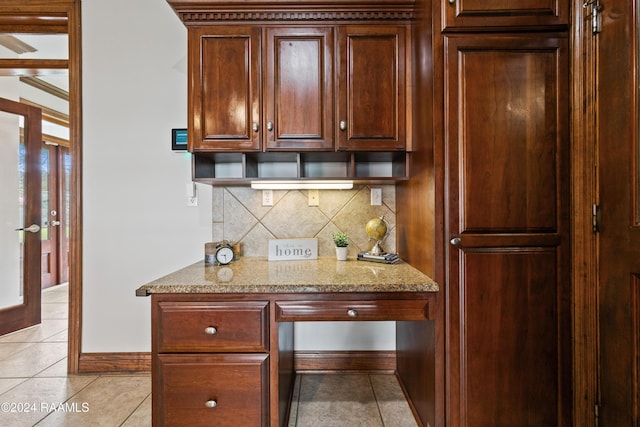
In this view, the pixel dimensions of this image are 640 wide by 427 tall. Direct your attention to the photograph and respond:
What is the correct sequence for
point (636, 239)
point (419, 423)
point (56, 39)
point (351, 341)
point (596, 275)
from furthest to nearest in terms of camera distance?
point (56, 39), point (351, 341), point (419, 423), point (596, 275), point (636, 239)

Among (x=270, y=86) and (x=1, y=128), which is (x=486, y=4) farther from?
(x=1, y=128)

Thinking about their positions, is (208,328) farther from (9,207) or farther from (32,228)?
(9,207)

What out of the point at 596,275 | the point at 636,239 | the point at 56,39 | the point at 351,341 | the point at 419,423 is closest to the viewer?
the point at 636,239

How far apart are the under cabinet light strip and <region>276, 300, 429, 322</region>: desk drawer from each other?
794 mm

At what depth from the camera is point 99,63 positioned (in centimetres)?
217

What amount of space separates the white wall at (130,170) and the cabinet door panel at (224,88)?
61cm

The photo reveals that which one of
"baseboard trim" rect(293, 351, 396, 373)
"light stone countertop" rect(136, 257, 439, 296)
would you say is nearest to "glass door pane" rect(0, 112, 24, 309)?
"light stone countertop" rect(136, 257, 439, 296)

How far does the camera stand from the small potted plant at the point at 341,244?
192cm

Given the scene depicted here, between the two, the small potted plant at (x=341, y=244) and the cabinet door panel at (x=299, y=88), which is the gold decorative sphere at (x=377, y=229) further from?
the cabinet door panel at (x=299, y=88)

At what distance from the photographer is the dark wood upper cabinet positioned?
131 cm

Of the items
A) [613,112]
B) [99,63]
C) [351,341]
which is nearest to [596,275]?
[613,112]

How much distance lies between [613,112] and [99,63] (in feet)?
9.86

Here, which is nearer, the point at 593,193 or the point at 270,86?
the point at 593,193

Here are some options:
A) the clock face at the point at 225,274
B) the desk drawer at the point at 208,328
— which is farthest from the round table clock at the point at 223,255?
the desk drawer at the point at 208,328
